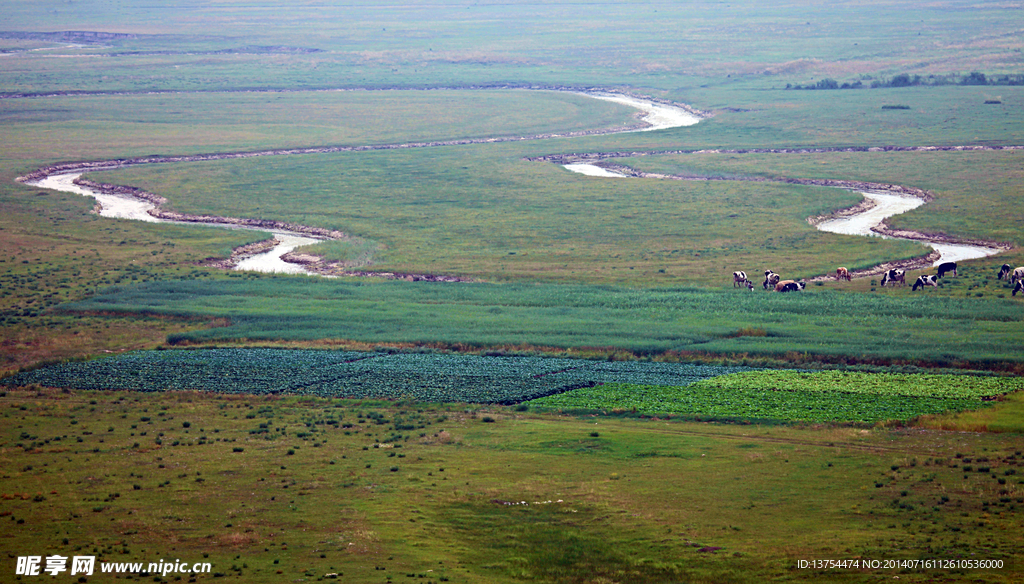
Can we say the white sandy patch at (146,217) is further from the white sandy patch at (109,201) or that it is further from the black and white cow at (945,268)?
the black and white cow at (945,268)

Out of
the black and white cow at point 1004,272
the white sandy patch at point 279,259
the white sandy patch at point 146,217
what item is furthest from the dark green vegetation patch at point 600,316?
the white sandy patch at point 146,217

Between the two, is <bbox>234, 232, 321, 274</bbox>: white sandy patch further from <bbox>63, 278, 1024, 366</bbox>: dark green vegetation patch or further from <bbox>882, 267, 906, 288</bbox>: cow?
<bbox>882, 267, 906, 288</bbox>: cow

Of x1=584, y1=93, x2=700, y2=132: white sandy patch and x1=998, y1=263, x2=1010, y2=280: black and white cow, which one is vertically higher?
x1=584, y1=93, x2=700, y2=132: white sandy patch

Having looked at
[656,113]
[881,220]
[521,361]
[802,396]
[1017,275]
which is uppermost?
[656,113]

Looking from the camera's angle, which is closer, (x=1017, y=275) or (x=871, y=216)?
(x=1017, y=275)

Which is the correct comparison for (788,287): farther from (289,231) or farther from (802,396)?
(289,231)

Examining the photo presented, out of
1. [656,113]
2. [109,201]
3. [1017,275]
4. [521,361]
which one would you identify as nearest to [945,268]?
[1017,275]

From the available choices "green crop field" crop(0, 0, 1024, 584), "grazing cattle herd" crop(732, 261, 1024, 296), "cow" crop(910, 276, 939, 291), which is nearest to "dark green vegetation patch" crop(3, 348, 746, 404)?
"green crop field" crop(0, 0, 1024, 584)
